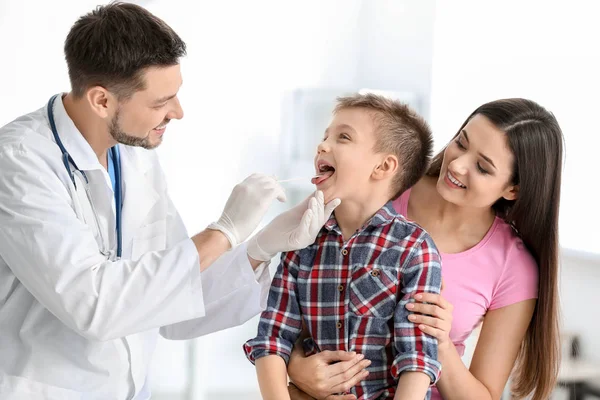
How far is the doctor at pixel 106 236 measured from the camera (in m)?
1.47

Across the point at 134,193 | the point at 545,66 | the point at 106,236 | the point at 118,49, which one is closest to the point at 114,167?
the point at 134,193

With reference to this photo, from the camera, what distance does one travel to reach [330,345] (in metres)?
1.62

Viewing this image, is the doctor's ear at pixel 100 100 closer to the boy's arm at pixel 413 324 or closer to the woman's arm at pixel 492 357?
the boy's arm at pixel 413 324

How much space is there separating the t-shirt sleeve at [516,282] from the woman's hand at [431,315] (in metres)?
0.20

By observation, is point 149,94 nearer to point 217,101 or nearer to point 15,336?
point 15,336

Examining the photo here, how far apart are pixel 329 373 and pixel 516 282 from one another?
49 centimetres

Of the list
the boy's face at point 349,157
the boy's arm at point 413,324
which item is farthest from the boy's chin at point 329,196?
the boy's arm at point 413,324

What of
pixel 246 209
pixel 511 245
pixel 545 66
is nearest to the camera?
pixel 246 209

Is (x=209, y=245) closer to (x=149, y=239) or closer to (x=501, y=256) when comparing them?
(x=149, y=239)

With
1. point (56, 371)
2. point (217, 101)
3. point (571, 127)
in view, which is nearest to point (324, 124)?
point (217, 101)

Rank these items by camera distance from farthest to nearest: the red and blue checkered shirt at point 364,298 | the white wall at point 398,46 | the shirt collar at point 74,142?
the white wall at point 398,46, the shirt collar at point 74,142, the red and blue checkered shirt at point 364,298

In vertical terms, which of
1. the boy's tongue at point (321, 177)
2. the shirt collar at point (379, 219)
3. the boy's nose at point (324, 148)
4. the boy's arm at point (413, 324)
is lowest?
the boy's arm at point (413, 324)

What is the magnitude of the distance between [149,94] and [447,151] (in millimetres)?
691

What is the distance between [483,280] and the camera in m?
1.72
